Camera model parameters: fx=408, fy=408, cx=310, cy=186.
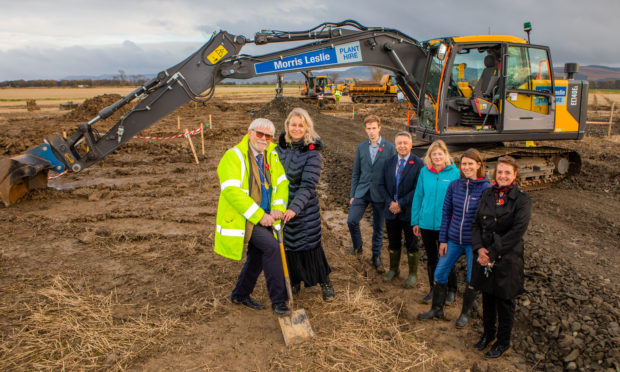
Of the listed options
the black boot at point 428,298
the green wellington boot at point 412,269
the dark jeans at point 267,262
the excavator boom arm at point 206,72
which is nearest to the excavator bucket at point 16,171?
the excavator boom arm at point 206,72

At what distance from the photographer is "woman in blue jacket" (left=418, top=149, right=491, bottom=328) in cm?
356

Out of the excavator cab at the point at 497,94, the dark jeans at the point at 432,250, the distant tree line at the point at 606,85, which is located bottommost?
the dark jeans at the point at 432,250

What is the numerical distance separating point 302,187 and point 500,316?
1.99 m

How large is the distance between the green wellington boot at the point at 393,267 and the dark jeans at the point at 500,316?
54.9 inches

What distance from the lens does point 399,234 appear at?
15.3 ft

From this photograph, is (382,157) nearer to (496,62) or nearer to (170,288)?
(170,288)

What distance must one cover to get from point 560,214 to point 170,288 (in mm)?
6527

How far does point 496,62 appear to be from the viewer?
Answer: 7.52 meters

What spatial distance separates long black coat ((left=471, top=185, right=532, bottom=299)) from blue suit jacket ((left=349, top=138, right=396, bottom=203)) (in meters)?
1.56

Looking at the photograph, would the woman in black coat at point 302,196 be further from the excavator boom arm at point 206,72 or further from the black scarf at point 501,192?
A: the excavator boom arm at point 206,72

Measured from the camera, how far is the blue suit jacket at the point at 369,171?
479cm

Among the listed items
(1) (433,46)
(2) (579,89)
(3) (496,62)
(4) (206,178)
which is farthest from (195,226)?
(2) (579,89)

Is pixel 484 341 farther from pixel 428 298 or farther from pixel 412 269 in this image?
pixel 412 269

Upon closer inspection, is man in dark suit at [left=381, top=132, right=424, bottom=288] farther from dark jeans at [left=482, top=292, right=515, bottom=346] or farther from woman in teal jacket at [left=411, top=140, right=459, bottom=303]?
dark jeans at [left=482, top=292, right=515, bottom=346]
